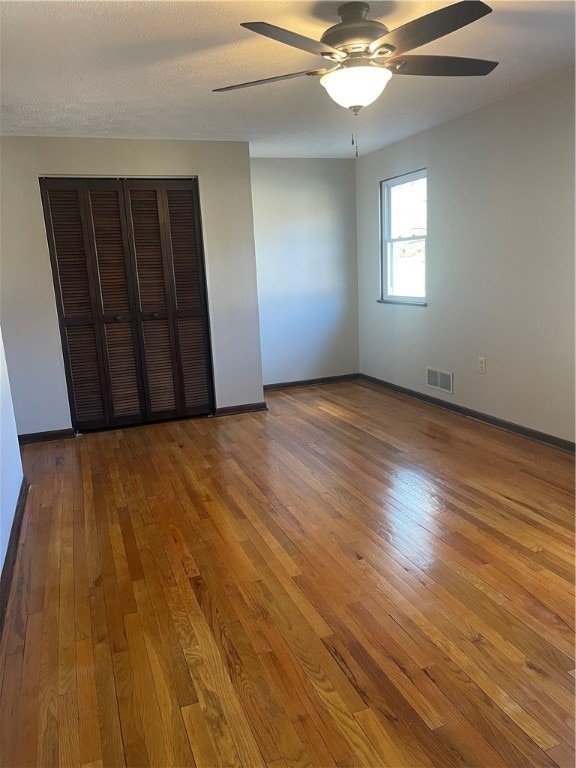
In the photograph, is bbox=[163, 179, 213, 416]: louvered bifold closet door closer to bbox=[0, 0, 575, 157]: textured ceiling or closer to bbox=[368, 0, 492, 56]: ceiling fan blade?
bbox=[0, 0, 575, 157]: textured ceiling

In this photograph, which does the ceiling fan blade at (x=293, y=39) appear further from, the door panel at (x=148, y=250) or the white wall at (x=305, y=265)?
the white wall at (x=305, y=265)

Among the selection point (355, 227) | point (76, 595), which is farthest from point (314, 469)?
point (355, 227)

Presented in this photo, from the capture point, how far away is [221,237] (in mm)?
4629

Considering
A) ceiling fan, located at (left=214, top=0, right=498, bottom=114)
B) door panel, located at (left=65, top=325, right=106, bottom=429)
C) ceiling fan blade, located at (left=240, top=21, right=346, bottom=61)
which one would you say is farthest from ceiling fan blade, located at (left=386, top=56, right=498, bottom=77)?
door panel, located at (left=65, top=325, right=106, bottom=429)

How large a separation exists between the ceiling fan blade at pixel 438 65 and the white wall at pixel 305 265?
3359 mm

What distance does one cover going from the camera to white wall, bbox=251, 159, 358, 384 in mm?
5488

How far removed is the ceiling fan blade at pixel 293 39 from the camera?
1797 millimetres

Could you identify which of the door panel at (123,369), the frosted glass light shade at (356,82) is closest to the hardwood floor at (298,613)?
the door panel at (123,369)

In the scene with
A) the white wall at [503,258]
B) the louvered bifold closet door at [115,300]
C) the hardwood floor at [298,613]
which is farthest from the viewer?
the louvered bifold closet door at [115,300]

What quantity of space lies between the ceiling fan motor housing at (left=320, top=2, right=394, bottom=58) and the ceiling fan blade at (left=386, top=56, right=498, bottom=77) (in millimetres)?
77

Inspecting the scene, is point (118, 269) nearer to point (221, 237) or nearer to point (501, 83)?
point (221, 237)

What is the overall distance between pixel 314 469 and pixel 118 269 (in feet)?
7.87

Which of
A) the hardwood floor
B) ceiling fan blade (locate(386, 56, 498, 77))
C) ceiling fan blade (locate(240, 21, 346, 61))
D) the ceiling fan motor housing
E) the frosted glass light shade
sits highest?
the ceiling fan motor housing

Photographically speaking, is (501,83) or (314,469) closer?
(501,83)
